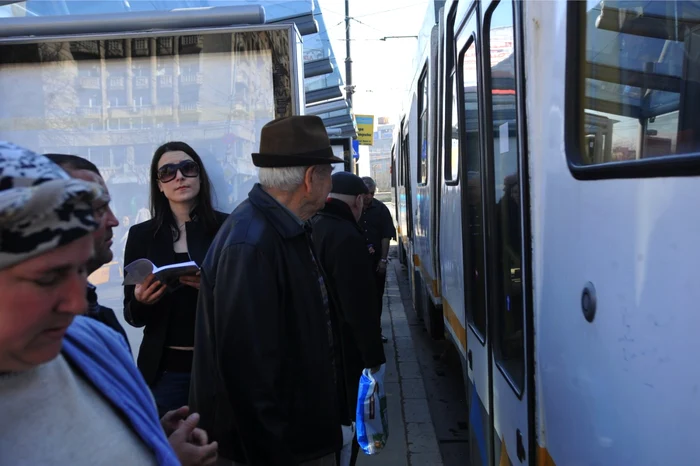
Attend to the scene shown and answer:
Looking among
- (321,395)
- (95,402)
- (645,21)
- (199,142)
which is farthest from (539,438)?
(199,142)

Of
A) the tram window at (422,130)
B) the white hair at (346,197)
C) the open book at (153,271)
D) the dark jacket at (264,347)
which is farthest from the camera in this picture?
the tram window at (422,130)

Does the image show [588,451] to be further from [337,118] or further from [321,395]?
[337,118]

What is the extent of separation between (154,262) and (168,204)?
0.32 metres

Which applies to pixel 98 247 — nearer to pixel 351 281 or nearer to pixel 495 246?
pixel 495 246

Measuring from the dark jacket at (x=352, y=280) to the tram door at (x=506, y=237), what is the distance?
2.29 ft

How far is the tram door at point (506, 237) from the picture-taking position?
2.17m

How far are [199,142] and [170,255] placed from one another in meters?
0.97

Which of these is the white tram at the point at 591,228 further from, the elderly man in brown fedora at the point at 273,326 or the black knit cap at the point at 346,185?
the black knit cap at the point at 346,185

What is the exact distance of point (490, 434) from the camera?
9.50ft

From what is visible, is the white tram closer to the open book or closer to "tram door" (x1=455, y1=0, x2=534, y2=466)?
"tram door" (x1=455, y1=0, x2=534, y2=466)

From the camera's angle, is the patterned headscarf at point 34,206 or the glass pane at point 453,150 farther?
the glass pane at point 453,150

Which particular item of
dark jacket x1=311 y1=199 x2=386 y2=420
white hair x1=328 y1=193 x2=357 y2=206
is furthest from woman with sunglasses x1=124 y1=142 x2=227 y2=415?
white hair x1=328 y1=193 x2=357 y2=206

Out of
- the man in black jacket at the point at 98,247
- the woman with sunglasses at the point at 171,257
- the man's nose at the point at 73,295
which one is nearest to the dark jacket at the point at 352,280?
the woman with sunglasses at the point at 171,257

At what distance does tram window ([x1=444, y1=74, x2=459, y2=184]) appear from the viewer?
13.0 ft
